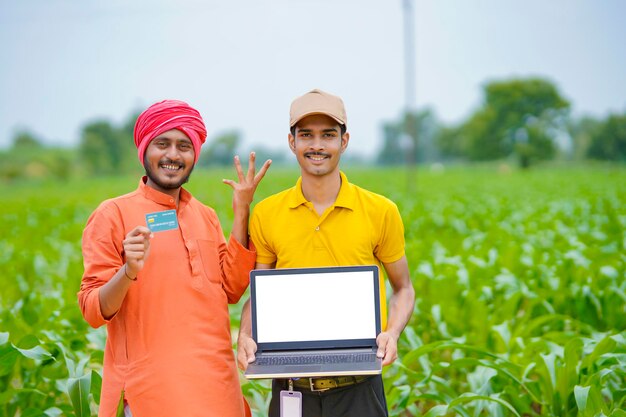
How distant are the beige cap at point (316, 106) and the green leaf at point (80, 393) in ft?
4.60

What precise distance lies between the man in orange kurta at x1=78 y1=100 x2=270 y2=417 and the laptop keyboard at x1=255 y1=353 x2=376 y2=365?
24cm

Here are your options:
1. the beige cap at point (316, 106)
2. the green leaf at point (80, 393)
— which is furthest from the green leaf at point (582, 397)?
the green leaf at point (80, 393)

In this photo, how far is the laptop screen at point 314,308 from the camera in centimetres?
209

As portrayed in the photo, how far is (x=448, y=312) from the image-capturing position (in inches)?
174

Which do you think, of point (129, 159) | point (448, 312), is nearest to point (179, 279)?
point (448, 312)

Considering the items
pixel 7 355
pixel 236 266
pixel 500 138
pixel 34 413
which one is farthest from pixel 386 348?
pixel 500 138

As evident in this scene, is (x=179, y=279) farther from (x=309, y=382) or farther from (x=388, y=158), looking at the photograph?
(x=388, y=158)

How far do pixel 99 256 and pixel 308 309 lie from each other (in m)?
0.64

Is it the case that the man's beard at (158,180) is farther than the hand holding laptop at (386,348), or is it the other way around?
the man's beard at (158,180)

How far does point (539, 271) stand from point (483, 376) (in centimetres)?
217

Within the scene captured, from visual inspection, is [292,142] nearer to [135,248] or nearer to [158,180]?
[158,180]

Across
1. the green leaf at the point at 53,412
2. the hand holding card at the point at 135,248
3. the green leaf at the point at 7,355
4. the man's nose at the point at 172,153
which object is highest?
the man's nose at the point at 172,153

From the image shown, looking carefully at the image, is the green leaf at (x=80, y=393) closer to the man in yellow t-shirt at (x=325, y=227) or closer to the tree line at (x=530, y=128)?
the man in yellow t-shirt at (x=325, y=227)

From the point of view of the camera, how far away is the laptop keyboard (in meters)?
2.00
